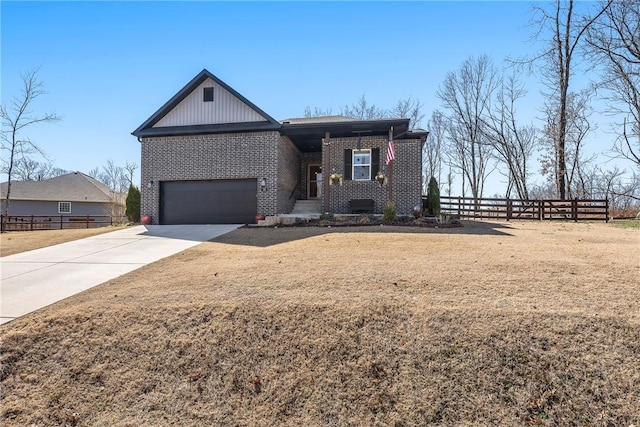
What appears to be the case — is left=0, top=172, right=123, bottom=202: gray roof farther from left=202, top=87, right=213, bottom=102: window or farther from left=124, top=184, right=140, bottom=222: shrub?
left=202, top=87, right=213, bottom=102: window

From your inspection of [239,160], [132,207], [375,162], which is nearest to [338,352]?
[239,160]

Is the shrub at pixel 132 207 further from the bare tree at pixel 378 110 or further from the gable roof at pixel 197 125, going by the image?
the bare tree at pixel 378 110

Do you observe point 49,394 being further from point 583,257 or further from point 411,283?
point 583,257

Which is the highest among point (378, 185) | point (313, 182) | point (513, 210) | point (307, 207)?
point (313, 182)

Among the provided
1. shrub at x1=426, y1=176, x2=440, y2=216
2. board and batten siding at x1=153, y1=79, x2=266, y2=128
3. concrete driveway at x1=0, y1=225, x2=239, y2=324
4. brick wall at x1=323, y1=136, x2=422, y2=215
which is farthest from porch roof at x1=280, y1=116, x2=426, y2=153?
concrete driveway at x1=0, y1=225, x2=239, y2=324

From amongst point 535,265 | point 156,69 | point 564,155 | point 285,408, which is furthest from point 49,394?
point 564,155

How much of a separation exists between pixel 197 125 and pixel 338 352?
42.5 feet

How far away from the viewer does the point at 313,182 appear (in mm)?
17516

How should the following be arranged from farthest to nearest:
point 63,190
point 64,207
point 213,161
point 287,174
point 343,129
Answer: point 63,190
point 64,207
point 287,174
point 213,161
point 343,129

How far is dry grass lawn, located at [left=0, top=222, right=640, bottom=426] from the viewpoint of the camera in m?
2.64

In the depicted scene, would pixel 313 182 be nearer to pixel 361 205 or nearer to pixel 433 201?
pixel 361 205

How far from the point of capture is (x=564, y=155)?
21.4m

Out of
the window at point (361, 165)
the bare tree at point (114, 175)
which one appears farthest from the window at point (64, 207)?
the window at point (361, 165)

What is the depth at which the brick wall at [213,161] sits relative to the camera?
13109 mm
